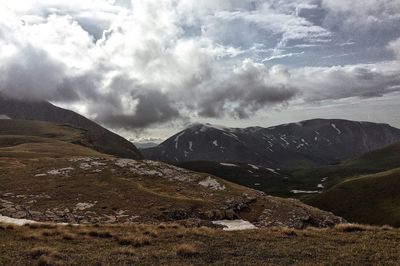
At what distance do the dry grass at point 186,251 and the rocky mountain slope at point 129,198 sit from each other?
22.5 meters

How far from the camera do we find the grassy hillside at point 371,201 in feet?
507

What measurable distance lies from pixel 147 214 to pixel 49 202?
1636cm

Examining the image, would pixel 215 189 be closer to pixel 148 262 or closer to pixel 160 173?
pixel 160 173

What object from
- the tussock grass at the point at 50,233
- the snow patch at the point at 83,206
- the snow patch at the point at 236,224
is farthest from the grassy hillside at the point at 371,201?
the tussock grass at the point at 50,233

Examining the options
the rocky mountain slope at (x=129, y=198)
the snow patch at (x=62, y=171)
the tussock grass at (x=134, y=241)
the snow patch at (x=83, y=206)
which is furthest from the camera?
the snow patch at (x=62, y=171)

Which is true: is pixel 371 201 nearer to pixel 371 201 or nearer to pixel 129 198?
pixel 371 201

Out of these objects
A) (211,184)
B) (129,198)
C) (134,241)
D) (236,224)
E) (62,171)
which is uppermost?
(62,171)

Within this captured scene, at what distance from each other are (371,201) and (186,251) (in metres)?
165

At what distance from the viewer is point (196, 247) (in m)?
29.2

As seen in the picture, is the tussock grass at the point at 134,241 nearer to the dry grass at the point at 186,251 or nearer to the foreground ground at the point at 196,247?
the foreground ground at the point at 196,247

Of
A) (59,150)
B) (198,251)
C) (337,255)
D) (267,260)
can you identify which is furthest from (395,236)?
(59,150)

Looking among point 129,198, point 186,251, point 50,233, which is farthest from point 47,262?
point 129,198

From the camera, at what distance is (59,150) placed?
Answer: 160 metres

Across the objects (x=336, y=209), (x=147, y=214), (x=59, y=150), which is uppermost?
(x=59, y=150)
